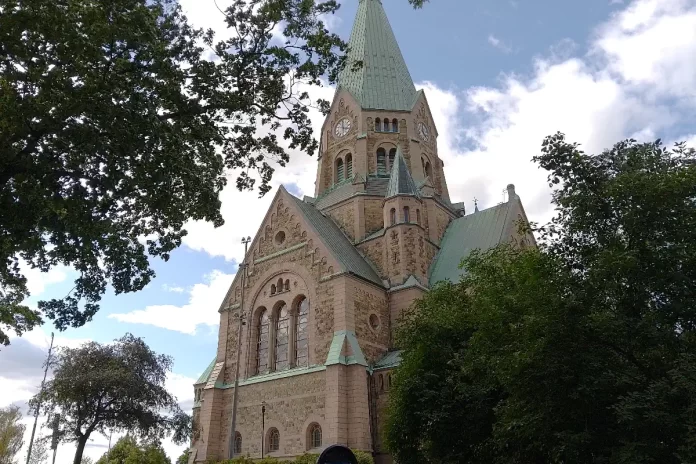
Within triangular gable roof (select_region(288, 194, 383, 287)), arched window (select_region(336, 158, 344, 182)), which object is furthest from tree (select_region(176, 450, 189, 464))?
arched window (select_region(336, 158, 344, 182))

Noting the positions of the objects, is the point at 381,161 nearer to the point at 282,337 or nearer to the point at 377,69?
the point at 377,69

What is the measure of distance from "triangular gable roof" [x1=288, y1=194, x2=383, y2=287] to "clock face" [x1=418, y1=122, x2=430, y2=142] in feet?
31.3

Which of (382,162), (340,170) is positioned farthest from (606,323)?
(340,170)

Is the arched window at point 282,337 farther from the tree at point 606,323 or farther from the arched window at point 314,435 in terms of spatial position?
the tree at point 606,323

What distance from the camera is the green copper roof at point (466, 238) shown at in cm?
2920

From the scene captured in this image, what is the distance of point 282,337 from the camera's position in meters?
27.9

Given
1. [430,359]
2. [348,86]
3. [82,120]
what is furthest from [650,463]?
[348,86]

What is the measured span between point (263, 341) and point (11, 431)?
3083cm

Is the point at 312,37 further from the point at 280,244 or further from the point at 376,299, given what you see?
the point at 280,244

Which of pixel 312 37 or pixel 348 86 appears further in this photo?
pixel 348 86

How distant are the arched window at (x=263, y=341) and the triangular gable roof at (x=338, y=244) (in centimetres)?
511

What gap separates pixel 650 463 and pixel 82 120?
41.0 ft

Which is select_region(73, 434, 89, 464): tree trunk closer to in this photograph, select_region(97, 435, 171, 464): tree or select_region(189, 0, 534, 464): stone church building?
select_region(97, 435, 171, 464): tree

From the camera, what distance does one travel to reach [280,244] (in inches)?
1190
